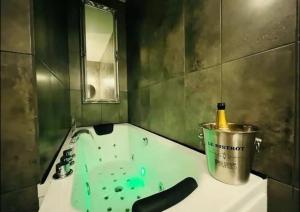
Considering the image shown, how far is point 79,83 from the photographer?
166 cm

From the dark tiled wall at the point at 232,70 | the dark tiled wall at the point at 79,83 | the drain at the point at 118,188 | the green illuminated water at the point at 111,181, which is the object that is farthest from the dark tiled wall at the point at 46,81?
the dark tiled wall at the point at 79,83

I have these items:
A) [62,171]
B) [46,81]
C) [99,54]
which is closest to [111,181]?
[62,171]

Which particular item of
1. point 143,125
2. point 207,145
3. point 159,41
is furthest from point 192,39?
point 143,125

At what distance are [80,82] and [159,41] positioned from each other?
→ 1.01 m

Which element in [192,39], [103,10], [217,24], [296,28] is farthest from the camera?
[103,10]

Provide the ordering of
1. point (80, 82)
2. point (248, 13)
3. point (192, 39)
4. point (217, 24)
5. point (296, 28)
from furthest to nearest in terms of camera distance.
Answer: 1. point (80, 82)
2. point (192, 39)
3. point (217, 24)
4. point (248, 13)
5. point (296, 28)

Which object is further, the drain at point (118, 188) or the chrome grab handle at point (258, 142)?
the drain at point (118, 188)

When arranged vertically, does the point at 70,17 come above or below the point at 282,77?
above

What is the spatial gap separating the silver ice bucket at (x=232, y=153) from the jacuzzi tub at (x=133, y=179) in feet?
0.10

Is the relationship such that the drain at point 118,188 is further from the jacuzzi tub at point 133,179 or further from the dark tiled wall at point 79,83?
the dark tiled wall at point 79,83

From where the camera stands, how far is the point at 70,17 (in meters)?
1.61

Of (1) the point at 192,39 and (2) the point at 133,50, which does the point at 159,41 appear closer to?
(1) the point at 192,39

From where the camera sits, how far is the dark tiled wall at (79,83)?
1.62 meters

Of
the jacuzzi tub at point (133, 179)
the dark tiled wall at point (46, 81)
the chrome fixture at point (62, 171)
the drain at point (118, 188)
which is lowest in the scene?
the drain at point (118, 188)
